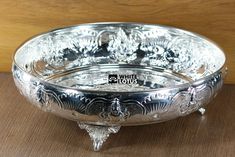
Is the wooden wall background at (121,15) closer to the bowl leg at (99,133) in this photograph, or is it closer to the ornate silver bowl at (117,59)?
the ornate silver bowl at (117,59)

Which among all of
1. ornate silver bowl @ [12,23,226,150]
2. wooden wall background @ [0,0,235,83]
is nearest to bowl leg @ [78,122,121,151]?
ornate silver bowl @ [12,23,226,150]

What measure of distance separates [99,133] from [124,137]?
58 millimetres

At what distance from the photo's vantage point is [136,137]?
0.82 metres

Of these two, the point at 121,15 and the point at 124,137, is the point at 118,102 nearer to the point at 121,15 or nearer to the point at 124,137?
the point at 124,137

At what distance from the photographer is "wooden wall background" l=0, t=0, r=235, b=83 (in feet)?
3.29

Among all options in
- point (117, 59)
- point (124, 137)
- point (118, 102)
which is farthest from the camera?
point (117, 59)

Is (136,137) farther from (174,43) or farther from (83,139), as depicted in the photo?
(174,43)

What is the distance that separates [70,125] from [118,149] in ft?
0.37

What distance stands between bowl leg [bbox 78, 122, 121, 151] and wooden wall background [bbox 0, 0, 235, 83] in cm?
32

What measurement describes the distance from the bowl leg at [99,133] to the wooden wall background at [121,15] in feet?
1.05

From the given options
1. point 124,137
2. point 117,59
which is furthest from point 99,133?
point 117,59

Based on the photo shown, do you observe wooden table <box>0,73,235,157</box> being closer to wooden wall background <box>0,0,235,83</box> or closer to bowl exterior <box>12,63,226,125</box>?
bowl exterior <box>12,63,226,125</box>

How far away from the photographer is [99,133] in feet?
2.56

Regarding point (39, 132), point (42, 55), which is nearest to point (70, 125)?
point (39, 132)
